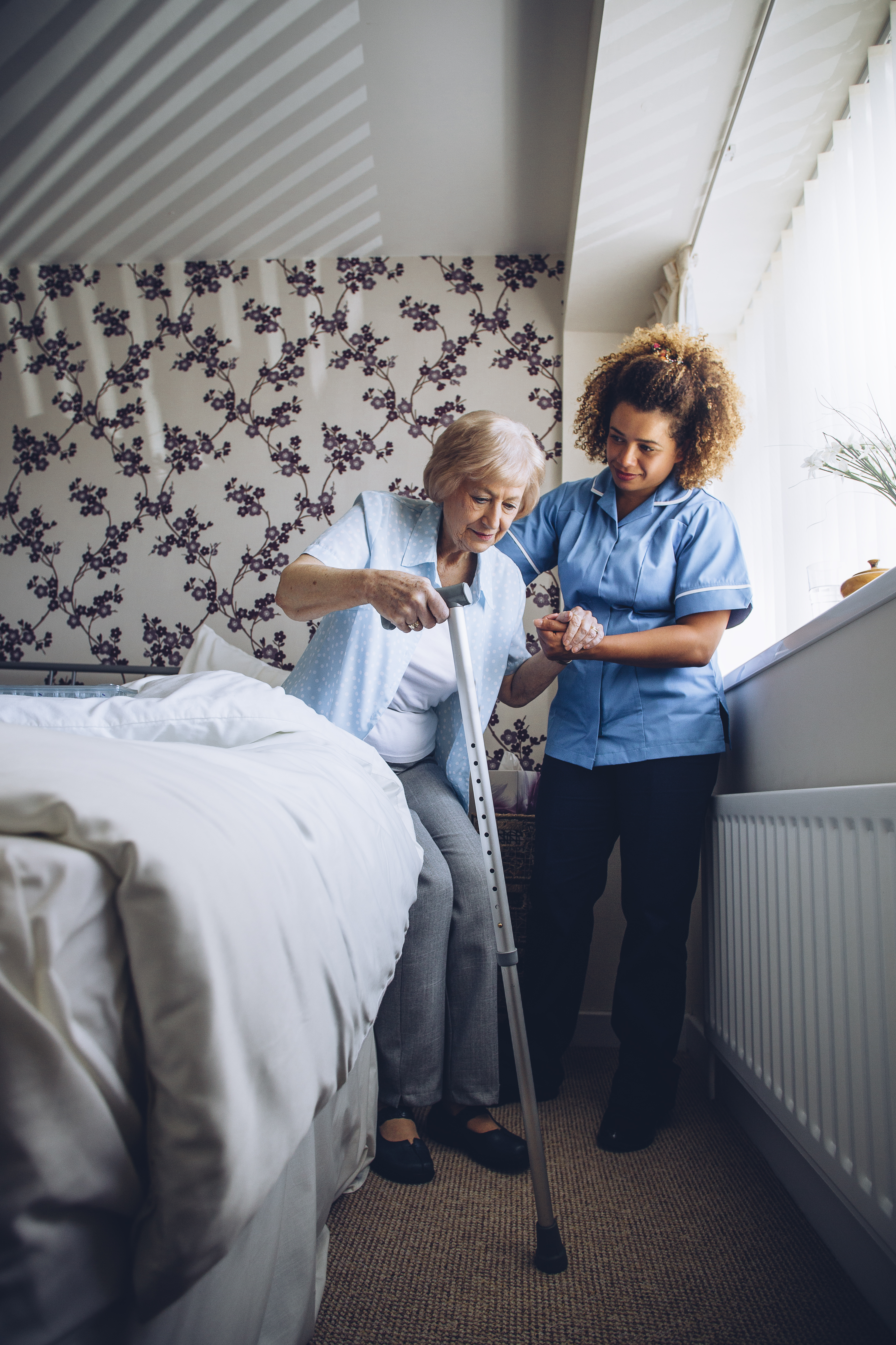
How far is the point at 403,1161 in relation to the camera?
4.18 feet

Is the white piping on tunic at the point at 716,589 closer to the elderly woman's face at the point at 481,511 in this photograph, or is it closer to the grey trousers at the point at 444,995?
the elderly woman's face at the point at 481,511

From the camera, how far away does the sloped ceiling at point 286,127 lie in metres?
1.80

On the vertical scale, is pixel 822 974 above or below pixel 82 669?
below

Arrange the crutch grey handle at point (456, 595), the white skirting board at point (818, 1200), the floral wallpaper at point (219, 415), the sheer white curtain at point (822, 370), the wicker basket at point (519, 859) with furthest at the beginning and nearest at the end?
1. the floral wallpaper at point (219, 415)
2. the wicker basket at point (519, 859)
3. the sheer white curtain at point (822, 370)
4. the crutch grey handle at point (456, 595)
5. the white skirting board at point (818, 1200)

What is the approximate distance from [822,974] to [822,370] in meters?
1.25

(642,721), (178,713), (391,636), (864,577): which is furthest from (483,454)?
(178,713)

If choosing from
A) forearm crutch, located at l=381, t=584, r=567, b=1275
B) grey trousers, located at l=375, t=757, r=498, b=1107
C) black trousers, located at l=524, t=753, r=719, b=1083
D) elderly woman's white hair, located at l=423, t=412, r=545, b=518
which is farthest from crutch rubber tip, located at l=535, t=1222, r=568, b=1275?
elderly woman's white hair, located at l=423, t=412, r=545, b=518

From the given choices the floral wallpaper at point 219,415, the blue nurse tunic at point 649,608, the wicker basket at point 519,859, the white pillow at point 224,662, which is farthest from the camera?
the floral wallpaper at point 219,415

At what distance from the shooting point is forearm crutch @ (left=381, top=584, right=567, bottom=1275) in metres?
1.04

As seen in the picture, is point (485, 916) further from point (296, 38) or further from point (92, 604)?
point (296, 38)

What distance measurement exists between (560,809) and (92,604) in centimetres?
187

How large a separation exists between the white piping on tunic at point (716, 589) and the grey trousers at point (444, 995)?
0.66 metres

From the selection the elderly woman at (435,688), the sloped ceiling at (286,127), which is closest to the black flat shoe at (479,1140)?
the elderly woman at (435,688)

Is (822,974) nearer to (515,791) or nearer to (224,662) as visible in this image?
(515,791)
